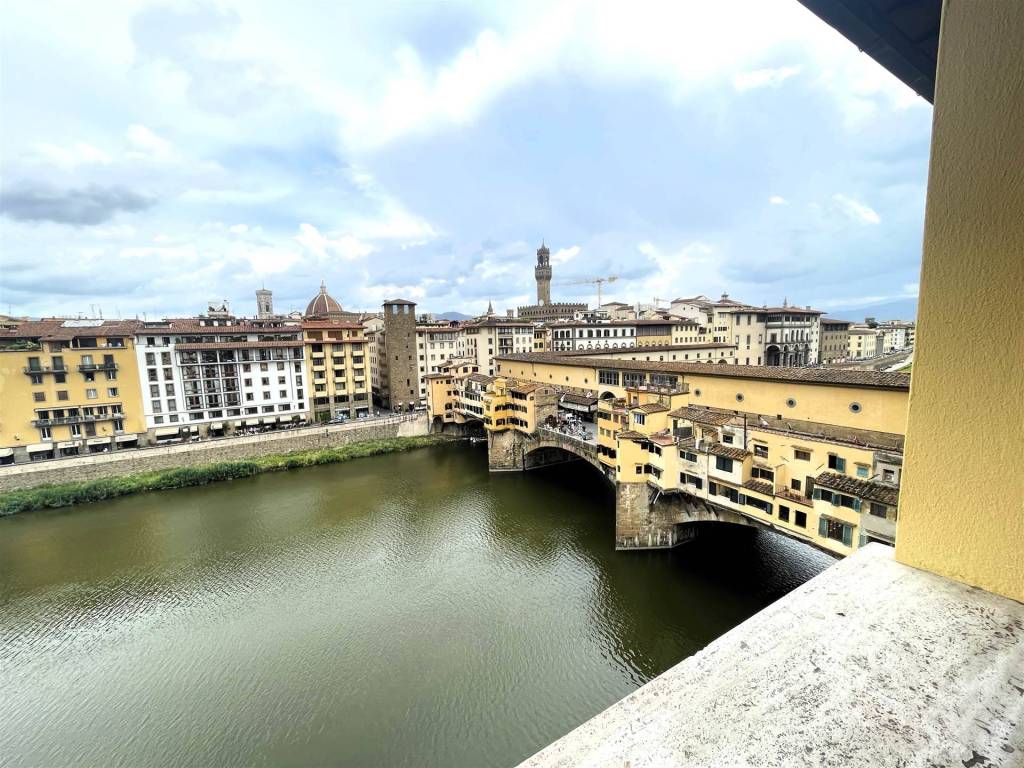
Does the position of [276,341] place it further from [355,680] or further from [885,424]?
[885,424]

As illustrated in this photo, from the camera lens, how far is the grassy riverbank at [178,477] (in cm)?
2641

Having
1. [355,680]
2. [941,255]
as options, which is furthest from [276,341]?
[941,255]

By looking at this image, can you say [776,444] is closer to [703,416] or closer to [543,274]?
[703,416]

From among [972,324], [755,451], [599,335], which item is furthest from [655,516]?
[599,335]

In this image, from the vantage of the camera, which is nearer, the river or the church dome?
the river

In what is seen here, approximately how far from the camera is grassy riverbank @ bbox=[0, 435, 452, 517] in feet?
86.6

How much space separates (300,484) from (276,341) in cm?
1618

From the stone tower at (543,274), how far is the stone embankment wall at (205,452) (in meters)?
58.7

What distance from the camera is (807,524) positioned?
1465 cm

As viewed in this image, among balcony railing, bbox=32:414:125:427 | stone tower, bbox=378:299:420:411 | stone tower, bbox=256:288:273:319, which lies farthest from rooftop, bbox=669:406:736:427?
stone tower, bbox=256:288:273:319

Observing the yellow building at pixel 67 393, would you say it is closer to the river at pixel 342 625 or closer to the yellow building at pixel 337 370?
the river at pixel 342 625

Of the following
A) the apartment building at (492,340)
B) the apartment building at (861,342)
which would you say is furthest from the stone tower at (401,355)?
the apartment building at (861,342)

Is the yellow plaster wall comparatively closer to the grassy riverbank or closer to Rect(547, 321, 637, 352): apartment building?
the grassy riverbank

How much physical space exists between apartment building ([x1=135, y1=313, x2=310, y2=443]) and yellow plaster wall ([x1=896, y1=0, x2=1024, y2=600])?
43.4 m
